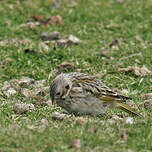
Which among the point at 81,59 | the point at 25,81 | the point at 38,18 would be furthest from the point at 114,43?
the point at 25,81

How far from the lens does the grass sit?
249 inches

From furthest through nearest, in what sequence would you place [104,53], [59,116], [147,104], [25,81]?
[104,53] < [25,81] < [147,104] < [59,116]

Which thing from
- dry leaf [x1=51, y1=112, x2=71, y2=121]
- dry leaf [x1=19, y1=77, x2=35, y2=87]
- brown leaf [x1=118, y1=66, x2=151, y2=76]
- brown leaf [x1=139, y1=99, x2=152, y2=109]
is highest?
dry leaf [x1=51, y1=112, x2=71, y2=121]

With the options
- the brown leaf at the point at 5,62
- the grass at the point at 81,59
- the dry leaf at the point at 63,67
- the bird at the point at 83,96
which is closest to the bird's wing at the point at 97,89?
the bird at the point at 83,96

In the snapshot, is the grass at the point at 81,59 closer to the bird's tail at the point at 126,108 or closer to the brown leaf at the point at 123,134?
the brown leaf at the point at 123,134

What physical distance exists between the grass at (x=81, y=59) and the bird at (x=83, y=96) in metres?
0.33

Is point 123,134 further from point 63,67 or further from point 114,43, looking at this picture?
point 114,43

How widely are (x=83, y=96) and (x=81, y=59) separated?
11.8 ft

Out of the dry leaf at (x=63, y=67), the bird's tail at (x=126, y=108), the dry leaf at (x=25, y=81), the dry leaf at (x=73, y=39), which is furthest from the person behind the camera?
the dry leaf at (x=73, y=39)

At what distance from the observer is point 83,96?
8148 mm

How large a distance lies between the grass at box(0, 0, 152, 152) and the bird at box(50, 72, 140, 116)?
1.09 ft

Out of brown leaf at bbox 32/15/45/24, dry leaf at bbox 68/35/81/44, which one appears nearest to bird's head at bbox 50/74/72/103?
dry leaf at bbox 68/35/81/44

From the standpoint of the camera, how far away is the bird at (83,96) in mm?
8062

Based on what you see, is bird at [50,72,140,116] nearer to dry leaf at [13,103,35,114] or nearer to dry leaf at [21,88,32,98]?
dry leaf at [13,103,35,114]
